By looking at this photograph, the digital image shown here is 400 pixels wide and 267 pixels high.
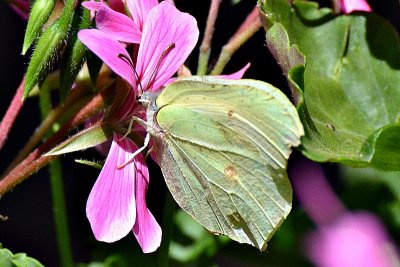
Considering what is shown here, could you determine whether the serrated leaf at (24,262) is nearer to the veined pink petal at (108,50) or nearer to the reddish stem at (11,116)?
the reddish stem at (11,116)

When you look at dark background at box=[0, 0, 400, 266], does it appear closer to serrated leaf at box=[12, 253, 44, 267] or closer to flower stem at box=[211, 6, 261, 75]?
flower stem at box=[211, 6, 261, 75]

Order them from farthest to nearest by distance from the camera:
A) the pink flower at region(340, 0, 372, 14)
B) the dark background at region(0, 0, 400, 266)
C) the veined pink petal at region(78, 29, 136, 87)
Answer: the dark background at region(0, 0, 400, 266)
the pink flower at region(340, 0, 372, 14)
the veined pink petal at region(78, 29, 136, 87)

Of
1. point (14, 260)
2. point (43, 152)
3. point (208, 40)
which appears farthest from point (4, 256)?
point (208, 40)

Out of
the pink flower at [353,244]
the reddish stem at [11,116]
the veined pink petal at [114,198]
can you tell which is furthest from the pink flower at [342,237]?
the reddish stem at [11,116]

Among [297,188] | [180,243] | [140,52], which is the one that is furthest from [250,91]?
[297,188]

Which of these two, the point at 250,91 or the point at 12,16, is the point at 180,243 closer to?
the point at 250,91

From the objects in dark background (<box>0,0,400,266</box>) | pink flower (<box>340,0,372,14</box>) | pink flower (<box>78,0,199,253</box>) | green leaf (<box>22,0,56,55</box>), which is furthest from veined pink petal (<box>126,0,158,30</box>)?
dark background (<box>0,0,400,266</box>)
